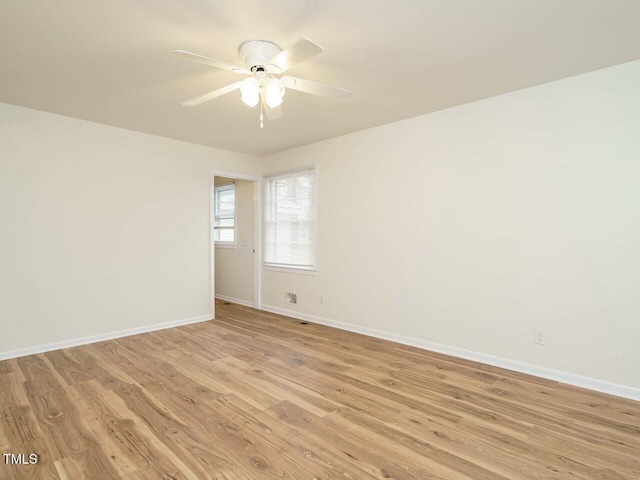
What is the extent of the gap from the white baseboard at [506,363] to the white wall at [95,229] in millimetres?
2222

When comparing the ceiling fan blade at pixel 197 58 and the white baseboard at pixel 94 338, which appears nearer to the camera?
the ceiling fan blade at pixel 197 58

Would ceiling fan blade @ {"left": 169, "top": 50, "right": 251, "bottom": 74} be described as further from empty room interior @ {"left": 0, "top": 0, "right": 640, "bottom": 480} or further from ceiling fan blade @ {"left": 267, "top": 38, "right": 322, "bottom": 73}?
ceiling fan blade @ {"left": 267, "top": 38, "right": 322, "bottom": 73}

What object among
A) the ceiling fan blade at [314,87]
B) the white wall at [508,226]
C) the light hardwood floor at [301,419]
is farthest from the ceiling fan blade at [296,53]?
the light hardwood floor at [301,419]

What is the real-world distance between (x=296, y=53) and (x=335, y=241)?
2794 mm

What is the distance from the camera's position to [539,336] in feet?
9.33

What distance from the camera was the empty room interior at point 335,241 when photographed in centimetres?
190

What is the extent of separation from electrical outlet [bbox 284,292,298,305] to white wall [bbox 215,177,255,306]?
0.79 m

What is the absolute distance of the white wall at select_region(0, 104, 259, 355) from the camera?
10.9ft

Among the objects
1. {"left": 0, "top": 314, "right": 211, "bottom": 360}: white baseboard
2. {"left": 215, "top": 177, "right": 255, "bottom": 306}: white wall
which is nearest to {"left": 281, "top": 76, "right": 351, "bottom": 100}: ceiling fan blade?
{"left": 215, "top": 177, "right": 255, "bottom": 306}: white wall

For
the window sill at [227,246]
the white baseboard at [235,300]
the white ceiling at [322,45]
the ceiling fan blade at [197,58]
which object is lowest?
the white baseboard at [235,300]

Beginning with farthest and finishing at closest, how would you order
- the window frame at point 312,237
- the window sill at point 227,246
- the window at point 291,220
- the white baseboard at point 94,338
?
the window sill at point 227,246 → the window at point 291,220 → the window frame at point 312,237 → the white baseboard at point 94,338

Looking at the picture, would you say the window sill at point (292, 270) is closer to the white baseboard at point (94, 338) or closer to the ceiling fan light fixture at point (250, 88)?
the white baseboard at point (94, 338)

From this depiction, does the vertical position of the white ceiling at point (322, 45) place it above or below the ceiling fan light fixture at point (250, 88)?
above

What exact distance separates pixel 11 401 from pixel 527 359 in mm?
4095
